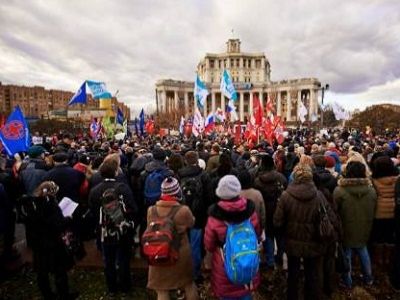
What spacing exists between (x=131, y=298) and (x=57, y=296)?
1134mm

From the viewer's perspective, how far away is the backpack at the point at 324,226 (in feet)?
13.0

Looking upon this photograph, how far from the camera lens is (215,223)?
11.8 ft

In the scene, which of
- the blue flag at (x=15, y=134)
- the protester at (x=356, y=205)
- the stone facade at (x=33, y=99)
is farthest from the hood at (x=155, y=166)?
the stone facade at (x=33, y=99)

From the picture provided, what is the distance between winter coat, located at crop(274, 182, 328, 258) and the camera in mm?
3992

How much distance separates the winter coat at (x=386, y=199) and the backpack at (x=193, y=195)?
271 cm

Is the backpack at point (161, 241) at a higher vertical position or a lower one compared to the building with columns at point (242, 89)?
lower

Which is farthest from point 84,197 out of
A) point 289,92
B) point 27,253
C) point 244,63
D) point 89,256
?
point 244,63

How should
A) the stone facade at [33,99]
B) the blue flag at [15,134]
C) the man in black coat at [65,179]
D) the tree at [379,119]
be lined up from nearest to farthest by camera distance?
the man in black coat at [65,179] < the blue flag at [15,134] < the tree at [379,119] < the stone facade at [33,99]

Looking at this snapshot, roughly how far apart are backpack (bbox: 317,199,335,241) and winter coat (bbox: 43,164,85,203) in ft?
13.4

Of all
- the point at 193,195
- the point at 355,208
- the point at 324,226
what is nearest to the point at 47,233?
the point at 193,195

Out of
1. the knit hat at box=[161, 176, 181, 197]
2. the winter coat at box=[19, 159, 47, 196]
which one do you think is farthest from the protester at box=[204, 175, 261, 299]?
the winter coat at box=[19, 159, 47, 196]

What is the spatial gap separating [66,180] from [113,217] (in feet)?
5.27

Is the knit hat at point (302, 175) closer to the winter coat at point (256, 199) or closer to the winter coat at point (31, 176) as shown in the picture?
the winter coat at point (256, 199)

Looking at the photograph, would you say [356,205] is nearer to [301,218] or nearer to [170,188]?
[301,218]
